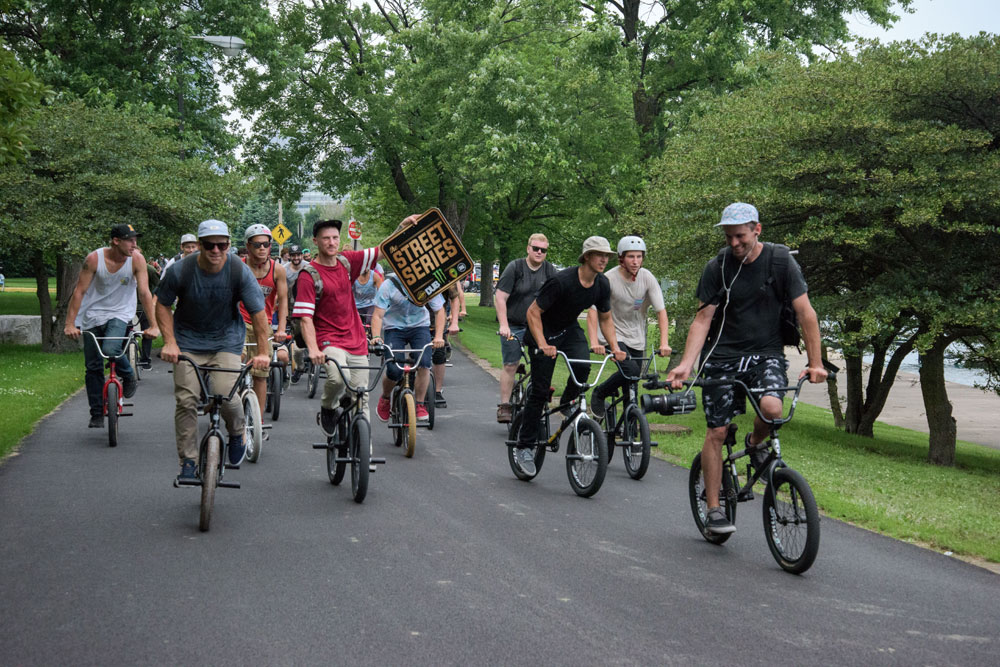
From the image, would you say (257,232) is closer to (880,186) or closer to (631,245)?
(631,245)

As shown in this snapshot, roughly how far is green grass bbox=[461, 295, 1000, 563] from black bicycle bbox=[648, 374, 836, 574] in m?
1.18

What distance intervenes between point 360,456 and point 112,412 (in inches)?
141

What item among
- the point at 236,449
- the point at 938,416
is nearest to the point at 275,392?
the point at 236,449

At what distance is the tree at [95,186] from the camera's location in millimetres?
19078

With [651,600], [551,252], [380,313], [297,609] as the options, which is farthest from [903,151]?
[551,252]

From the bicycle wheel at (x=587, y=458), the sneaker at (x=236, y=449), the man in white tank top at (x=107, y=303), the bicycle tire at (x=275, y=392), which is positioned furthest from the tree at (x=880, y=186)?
the sneaker at (x=236, y=449)

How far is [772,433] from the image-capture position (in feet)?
20.1

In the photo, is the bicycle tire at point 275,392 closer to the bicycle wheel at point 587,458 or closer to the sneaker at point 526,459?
the sneaker at point 526,459

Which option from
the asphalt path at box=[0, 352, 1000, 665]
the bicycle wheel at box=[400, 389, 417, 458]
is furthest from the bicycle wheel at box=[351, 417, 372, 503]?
the bicycle wheel at box=[400, 389, 417, 458]

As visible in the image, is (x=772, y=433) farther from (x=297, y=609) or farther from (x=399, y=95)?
(x=399, y=95)

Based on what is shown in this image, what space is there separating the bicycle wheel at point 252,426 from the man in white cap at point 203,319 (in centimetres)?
164

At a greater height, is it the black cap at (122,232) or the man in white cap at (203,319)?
the black cap at (122,232)

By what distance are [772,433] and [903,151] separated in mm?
8208

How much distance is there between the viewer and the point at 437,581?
5660 mm
